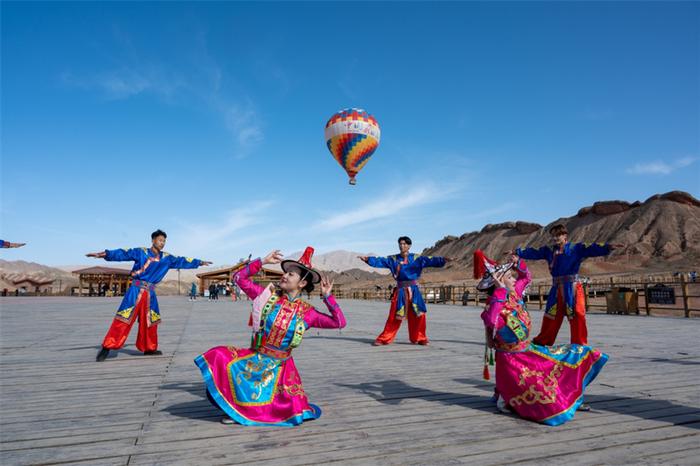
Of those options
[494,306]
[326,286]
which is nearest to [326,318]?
[326,286]

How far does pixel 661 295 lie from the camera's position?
16.1 m

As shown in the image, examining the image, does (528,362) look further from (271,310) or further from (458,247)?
(458,247)

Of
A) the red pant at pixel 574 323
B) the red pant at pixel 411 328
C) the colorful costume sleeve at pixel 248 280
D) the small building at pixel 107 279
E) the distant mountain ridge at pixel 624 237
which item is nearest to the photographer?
the colorful costume sleeve at pixel 248 280

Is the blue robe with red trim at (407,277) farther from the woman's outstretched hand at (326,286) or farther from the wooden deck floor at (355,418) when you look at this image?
the woman's outstretched hand at (326,286)

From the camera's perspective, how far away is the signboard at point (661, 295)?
15.6m

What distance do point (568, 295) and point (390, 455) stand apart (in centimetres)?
437

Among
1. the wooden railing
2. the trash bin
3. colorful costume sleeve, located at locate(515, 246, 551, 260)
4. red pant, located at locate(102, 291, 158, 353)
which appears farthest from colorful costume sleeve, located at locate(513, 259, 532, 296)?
the trash bin

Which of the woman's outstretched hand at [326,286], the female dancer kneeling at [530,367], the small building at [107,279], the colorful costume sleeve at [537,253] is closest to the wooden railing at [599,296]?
the colorful costume sleeve at [537,253]

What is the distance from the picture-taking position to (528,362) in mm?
3602

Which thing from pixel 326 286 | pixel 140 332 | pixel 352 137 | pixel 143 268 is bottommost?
pixel 140 332

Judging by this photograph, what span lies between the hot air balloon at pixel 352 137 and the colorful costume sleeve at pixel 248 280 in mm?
12988

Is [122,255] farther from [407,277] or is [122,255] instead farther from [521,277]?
[521,277]

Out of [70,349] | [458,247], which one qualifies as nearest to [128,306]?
[70,349]

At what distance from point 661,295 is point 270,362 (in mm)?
17165
